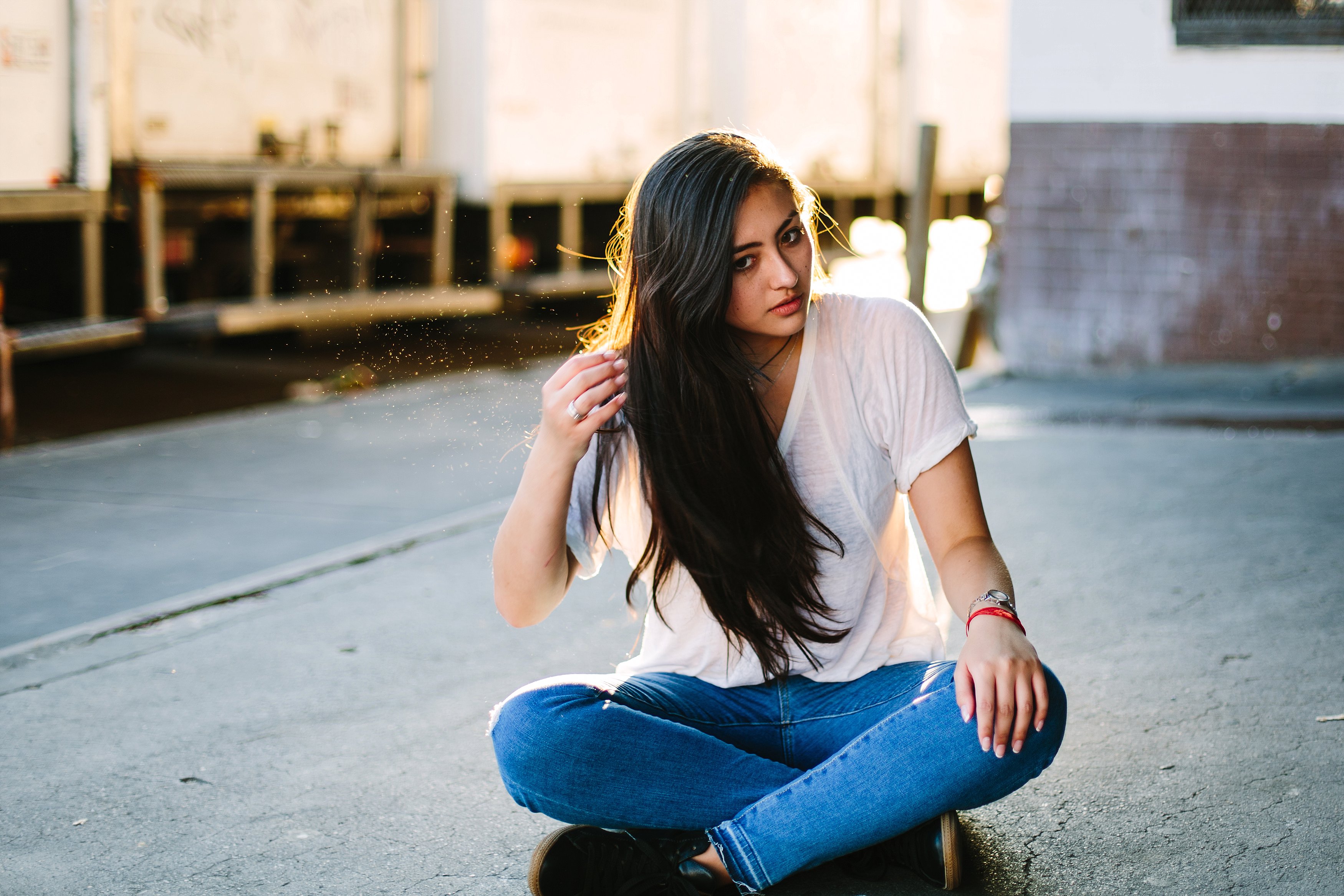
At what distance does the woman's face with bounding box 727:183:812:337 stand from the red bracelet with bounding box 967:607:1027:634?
1.81 feet

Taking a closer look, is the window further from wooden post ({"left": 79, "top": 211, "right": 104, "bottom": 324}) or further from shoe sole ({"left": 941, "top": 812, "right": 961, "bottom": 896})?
shoe sole ({"left": 941, "top": 812, "right": 961, "bottom": 896})

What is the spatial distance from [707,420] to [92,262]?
5.42m

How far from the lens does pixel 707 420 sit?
238 centimetres

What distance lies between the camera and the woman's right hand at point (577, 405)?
230cm

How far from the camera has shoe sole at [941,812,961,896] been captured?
2373 mm

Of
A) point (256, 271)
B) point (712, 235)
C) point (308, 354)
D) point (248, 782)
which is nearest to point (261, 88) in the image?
point (256, 271)

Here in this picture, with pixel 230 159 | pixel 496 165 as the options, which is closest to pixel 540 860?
pixel 230 159

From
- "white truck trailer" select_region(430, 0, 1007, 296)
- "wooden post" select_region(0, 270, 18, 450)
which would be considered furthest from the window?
"wooden post" select_region(0, 270, 18, 450)

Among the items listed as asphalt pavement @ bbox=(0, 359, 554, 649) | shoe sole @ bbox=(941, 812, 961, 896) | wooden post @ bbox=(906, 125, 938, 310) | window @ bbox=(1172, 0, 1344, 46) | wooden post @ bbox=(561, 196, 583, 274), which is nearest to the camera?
shoe sole @ bbox=(941, 812, 961, 896)

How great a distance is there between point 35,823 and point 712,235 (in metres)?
1.76

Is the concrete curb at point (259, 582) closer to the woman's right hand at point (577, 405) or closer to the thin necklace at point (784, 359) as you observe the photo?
the woman's right hand at point (577, 405)

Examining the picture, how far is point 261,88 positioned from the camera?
8.14 m

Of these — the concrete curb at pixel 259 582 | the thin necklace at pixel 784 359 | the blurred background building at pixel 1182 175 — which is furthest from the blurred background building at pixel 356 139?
the thin necklace at pixel 784 359

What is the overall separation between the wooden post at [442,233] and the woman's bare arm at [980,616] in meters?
7.18
